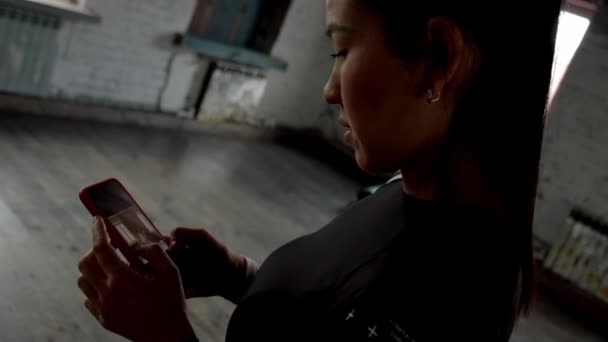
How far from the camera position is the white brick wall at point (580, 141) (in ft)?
13.7

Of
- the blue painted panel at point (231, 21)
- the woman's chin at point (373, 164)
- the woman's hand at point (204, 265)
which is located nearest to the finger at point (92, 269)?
the woman's hand at point (204, 265)

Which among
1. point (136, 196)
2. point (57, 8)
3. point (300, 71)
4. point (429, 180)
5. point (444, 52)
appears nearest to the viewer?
point (444, 52)

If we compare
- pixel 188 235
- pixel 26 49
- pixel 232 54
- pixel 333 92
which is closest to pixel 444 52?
pixel 333 92

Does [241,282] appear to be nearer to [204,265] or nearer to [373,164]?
[204,265]

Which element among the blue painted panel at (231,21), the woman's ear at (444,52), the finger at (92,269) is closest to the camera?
the woman's ear at (444,52)

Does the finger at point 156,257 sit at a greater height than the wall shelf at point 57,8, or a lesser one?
greater

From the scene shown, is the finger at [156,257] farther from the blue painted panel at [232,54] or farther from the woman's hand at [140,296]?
the blue painted panel at [232,54]

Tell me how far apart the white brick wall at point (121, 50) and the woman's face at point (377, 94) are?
359 centimetres

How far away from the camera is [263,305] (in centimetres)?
82

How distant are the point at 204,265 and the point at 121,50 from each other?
11.6ft

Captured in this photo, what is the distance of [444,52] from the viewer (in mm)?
646

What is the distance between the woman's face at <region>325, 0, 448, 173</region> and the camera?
0.67m

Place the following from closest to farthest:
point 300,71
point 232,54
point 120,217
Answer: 1. point 120,217
2. point 232,54
3. point 300,71

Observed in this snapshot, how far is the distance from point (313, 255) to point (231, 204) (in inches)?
116
